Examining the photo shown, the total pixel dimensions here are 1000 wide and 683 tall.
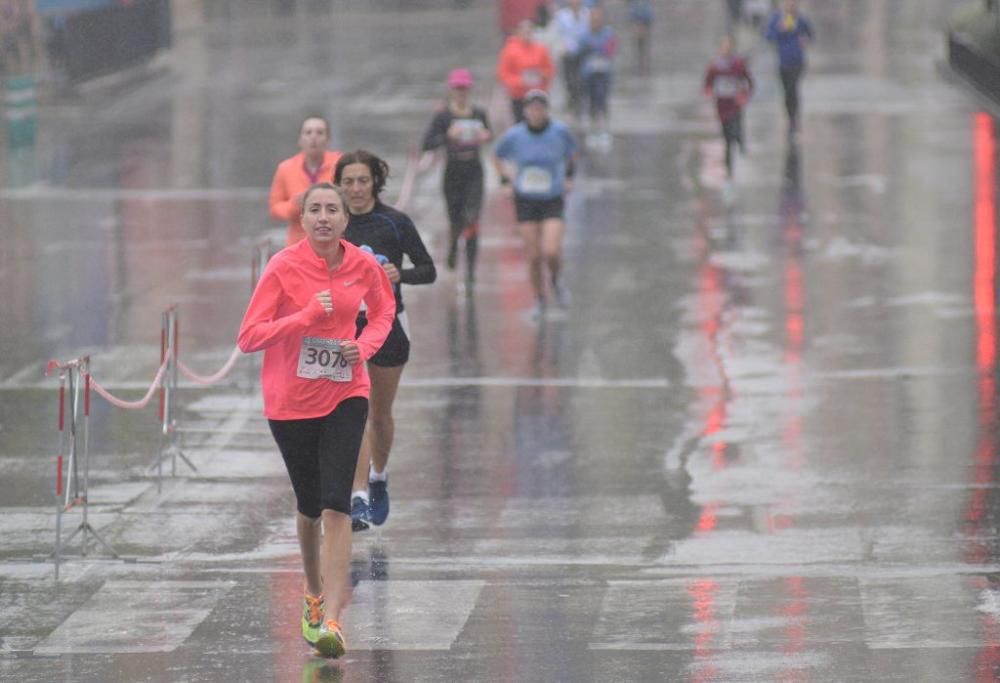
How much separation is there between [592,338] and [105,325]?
369cm

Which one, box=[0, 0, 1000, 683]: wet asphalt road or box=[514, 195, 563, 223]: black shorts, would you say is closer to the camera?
box=[0, 0, 1000, 683]: wet asphalt road

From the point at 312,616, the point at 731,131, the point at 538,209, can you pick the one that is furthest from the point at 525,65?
the point at 312,616

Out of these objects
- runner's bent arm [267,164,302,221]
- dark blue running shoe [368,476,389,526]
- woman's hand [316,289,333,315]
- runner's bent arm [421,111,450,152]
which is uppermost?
woman's hand [316,289,333,315]

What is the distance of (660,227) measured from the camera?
22.1 m

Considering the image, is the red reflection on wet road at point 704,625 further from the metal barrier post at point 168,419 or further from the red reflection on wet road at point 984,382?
the metal barrier post at point 168,419

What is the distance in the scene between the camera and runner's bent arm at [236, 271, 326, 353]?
845cm

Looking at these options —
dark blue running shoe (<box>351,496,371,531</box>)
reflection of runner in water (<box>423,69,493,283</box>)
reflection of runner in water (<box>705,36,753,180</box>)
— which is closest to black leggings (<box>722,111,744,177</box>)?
reflection of runner in water (<box>705,36,753,180</box>)

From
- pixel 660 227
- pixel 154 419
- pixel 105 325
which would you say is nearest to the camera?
pixel 154 419

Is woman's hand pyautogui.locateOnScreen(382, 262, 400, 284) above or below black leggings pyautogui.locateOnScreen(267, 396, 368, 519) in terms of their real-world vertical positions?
above

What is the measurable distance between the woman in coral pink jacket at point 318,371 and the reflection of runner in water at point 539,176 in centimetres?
846

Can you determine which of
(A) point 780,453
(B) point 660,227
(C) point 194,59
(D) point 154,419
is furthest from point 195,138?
(A) point 780,453

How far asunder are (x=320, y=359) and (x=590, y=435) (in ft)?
15.8

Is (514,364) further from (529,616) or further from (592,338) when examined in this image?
(529,616)

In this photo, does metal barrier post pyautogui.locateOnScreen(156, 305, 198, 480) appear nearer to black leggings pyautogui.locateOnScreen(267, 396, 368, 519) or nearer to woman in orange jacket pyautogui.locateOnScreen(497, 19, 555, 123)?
black leggings pyautogui.locateOnScreen(267, 396, 368, 519)
